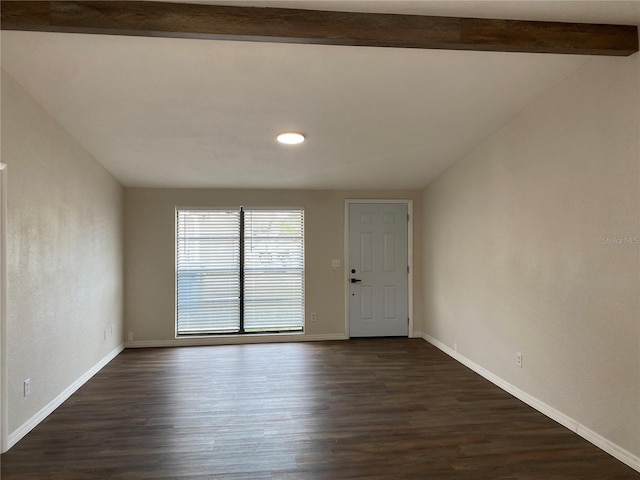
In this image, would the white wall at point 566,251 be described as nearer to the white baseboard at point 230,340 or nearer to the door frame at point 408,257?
the door frame at point 408,257

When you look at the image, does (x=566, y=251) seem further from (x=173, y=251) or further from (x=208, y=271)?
(x=173, y=251)

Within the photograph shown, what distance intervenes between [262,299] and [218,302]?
609 mm

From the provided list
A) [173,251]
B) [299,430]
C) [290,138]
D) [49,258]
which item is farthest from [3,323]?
[173,251]

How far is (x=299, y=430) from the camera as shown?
2.96 m

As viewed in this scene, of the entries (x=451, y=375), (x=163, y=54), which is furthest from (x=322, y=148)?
(x=451, y=375)

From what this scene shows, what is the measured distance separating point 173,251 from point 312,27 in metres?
4.03

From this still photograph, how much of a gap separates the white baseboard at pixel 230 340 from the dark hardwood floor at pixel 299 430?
927 millimetres

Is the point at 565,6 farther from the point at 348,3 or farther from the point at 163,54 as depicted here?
the point at 163,54

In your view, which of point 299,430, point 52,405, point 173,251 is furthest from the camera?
point 173,251

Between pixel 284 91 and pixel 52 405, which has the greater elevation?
pixel 284 91

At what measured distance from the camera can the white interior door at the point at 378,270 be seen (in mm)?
5875

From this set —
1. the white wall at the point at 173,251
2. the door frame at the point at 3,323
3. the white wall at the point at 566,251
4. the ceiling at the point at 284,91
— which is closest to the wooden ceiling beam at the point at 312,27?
the ceiling at the point at 284,91

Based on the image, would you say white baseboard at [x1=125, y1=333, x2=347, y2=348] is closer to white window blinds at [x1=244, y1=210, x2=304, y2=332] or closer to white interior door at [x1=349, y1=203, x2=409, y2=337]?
white window blinds at [x1=244, y1=210, x2=304, y2=332]

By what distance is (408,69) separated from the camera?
9.63ft
